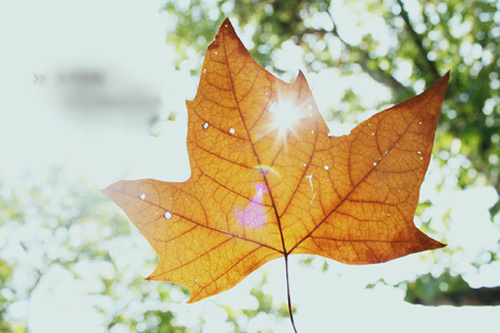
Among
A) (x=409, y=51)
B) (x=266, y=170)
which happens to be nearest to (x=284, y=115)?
(x=266, y=170)

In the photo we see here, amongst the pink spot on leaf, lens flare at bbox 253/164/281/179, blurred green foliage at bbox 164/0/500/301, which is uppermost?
blurred green foliage at bbox 164/0/500/301

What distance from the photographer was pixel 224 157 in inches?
31.6

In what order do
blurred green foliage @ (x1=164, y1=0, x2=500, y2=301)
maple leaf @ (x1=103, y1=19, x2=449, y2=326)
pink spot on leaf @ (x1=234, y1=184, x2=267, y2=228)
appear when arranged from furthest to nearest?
blurred green foliage @ (x1=164, y1=0, x2=500, y2=301)
pink spot on leaf @ (x1=234, y1=184, x2=267, y2=228)
maple leaf @ (x1=103, y1=19, x2=449, y2=326)

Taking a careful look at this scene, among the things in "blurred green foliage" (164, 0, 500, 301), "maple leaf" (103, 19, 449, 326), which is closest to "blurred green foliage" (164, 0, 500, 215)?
"blurred green foliage" (164, 0, 500, 301)

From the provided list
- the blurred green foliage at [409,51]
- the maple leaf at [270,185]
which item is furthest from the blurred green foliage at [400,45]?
the maple leaf at [270,185]

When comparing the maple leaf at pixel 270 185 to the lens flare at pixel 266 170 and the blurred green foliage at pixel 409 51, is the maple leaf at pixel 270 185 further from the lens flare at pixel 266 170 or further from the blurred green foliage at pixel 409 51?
the blurred green foliage at pixel 409 51

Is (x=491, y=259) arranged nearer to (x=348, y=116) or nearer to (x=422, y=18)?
(x=348, y=116)

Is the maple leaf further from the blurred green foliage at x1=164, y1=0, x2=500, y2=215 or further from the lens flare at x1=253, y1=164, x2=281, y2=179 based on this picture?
the blurred green foliage at x1=164, y1=0, x2=500, y2=215

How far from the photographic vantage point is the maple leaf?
2.39ft

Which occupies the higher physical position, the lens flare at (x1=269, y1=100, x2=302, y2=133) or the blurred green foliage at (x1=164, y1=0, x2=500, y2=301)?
the blurred green foliage at (x1=164, y1=0, x2=500, y2=301)

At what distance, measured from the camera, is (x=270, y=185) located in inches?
32.9

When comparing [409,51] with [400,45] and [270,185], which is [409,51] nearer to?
[400,45]

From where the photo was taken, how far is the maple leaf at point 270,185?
73cm

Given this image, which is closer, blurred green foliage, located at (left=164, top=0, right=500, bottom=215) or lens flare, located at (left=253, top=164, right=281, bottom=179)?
lens flare, located at (left=253, top=164, right=281, bottom=179)
